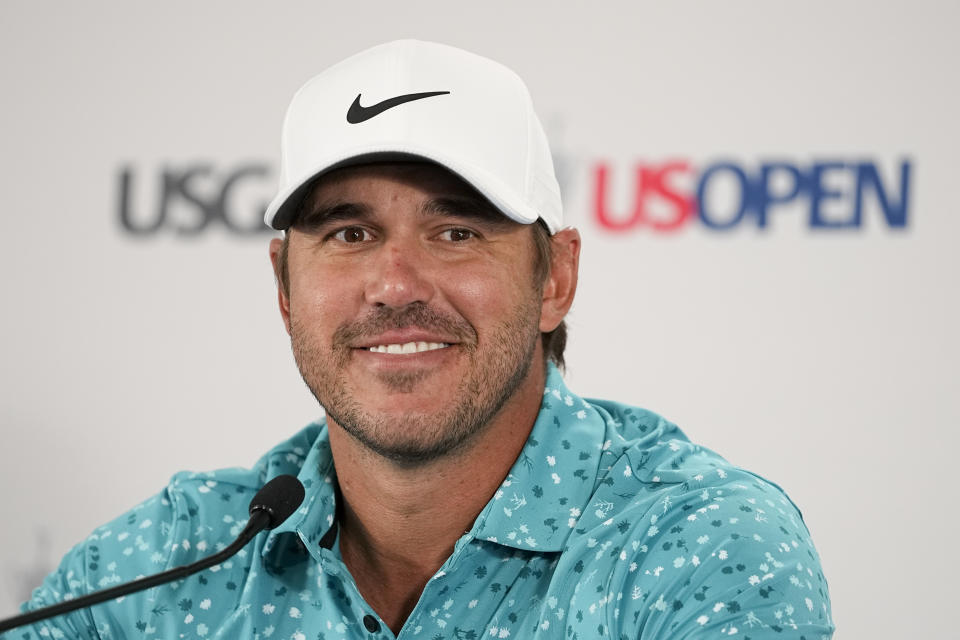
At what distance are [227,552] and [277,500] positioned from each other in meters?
0.09

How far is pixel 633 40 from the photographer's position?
291 centimetres

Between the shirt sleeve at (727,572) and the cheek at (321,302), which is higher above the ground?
the cheek at (321,302)

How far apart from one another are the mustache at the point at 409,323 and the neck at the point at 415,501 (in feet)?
0.41

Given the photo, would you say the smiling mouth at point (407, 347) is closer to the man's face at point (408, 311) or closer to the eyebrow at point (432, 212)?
the man's face at point (408, 311)

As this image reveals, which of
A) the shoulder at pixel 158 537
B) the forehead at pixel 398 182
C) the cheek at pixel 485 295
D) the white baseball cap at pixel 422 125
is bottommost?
the shoulder at pixel 158 537

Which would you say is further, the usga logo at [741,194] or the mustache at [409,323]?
the usga logo at [741,194]

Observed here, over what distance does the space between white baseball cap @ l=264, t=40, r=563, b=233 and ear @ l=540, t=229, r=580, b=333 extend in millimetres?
105

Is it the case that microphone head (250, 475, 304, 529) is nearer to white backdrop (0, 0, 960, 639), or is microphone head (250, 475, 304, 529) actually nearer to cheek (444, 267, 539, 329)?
cheek (444, 267, 539, 329)

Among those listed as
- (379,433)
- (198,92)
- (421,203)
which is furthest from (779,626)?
(198,92)

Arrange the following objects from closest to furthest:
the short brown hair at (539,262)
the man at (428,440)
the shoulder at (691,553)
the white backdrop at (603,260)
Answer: the shoulder at (691,553)
the man at (428,440)
the short brown hair at (539,262)
the white backdrop at (603,260)

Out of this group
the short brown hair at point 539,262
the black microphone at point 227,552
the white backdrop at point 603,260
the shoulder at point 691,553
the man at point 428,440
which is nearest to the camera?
the black microphone at point 227,552

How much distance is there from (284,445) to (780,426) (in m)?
1.51

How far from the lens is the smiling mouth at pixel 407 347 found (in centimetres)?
137

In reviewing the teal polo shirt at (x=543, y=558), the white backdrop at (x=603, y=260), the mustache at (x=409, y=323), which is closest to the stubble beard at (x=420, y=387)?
the mustache at (x=409, y=323)
